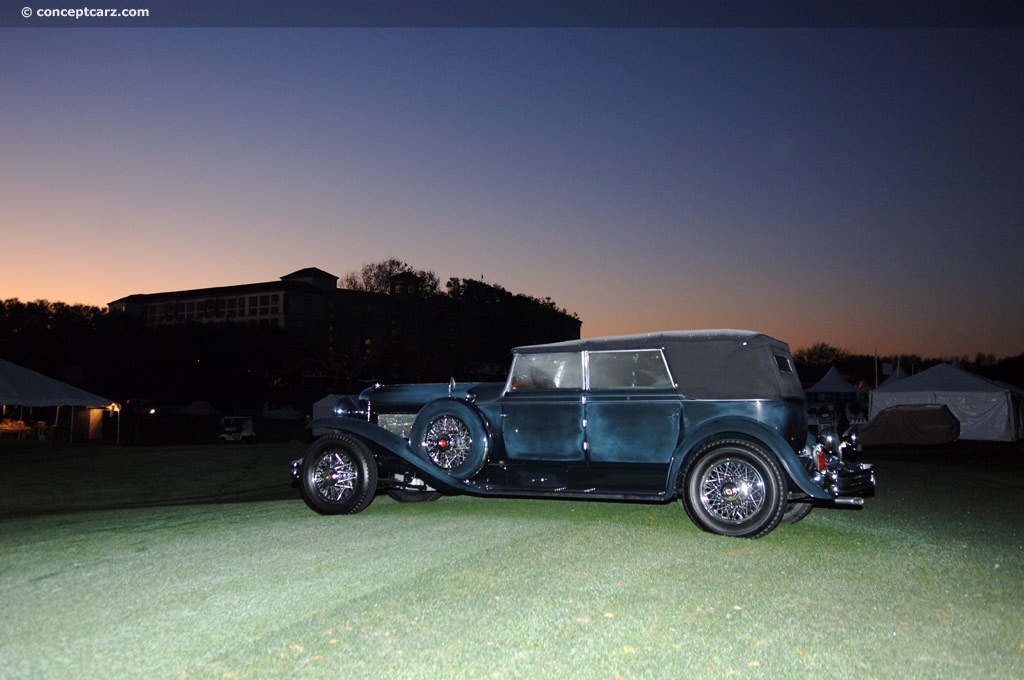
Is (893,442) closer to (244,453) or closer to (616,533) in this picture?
(244,453)

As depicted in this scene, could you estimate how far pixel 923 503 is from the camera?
10688mm

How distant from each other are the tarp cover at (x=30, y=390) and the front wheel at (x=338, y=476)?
94.5 feet

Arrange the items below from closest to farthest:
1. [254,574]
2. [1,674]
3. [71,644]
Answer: [1,674]
[71,644]
[254,574]

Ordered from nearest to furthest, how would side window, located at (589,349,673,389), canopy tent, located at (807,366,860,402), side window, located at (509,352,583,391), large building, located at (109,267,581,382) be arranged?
side window, located at (589,349,673,389), side window, located at (509,352,583,391), canopy tent, located at (807,366,860,402), large building, located at (109,267,581,382)

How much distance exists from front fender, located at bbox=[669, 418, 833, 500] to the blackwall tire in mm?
2171

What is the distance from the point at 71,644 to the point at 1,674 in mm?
452

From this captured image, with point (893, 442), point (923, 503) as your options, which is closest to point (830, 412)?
point (923, 503)

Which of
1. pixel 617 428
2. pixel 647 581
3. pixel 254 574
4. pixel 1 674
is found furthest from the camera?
pixel 617 428

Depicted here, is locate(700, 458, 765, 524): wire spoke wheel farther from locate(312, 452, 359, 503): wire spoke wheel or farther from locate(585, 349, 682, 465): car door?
locate(312, 452, 359, 503): wire spoke wheel

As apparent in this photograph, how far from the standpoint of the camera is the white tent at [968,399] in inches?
1339

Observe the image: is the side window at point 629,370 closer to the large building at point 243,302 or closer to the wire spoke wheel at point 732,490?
the wire spoke wheel at point 732,490

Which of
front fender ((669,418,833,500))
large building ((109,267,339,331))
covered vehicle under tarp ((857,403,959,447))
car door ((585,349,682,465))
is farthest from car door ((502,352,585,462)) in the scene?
large building ((109,267,339,331))

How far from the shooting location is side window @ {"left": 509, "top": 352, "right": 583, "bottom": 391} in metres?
8.70

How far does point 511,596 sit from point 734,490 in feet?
9.72
